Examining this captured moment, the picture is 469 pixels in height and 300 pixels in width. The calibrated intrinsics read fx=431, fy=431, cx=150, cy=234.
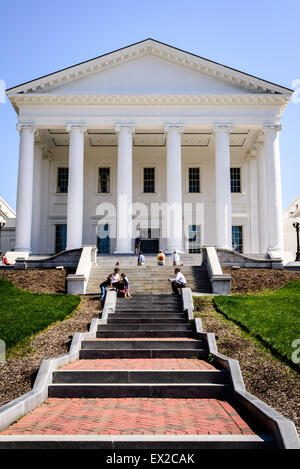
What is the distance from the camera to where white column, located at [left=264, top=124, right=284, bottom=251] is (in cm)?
3197

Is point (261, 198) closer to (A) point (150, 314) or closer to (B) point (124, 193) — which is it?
(B) point (124, 193)

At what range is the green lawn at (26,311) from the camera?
39.6ft

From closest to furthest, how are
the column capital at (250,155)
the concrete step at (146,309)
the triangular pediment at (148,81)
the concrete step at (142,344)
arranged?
the concrete step at (142,344), the concrete step at (146,309), the triangular pediment at (148,81), the column capital at (250,155)

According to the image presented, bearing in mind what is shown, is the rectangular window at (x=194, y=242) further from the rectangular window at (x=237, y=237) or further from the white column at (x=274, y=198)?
the white column at (x=274, y=198)

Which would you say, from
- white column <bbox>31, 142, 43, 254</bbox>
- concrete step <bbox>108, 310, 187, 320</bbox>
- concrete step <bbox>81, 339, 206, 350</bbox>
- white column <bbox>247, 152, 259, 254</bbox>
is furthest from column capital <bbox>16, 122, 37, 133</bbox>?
concrete step <bbox>81, 339, 206, 350</bbox>

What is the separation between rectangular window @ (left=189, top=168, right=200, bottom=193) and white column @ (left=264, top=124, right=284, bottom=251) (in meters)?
8.37

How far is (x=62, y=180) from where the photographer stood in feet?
130

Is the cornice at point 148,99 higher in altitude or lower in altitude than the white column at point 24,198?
higher

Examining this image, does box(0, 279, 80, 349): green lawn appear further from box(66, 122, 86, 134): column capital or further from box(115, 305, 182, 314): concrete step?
box(66, 122, 86, 134): column capital

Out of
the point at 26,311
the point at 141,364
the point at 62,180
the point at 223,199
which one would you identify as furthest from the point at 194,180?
the point at 141,364

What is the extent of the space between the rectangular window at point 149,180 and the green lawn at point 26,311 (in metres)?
21.3

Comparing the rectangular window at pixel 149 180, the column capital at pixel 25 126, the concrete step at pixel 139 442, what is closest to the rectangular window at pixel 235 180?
the rectangular window at pixel 149 180
